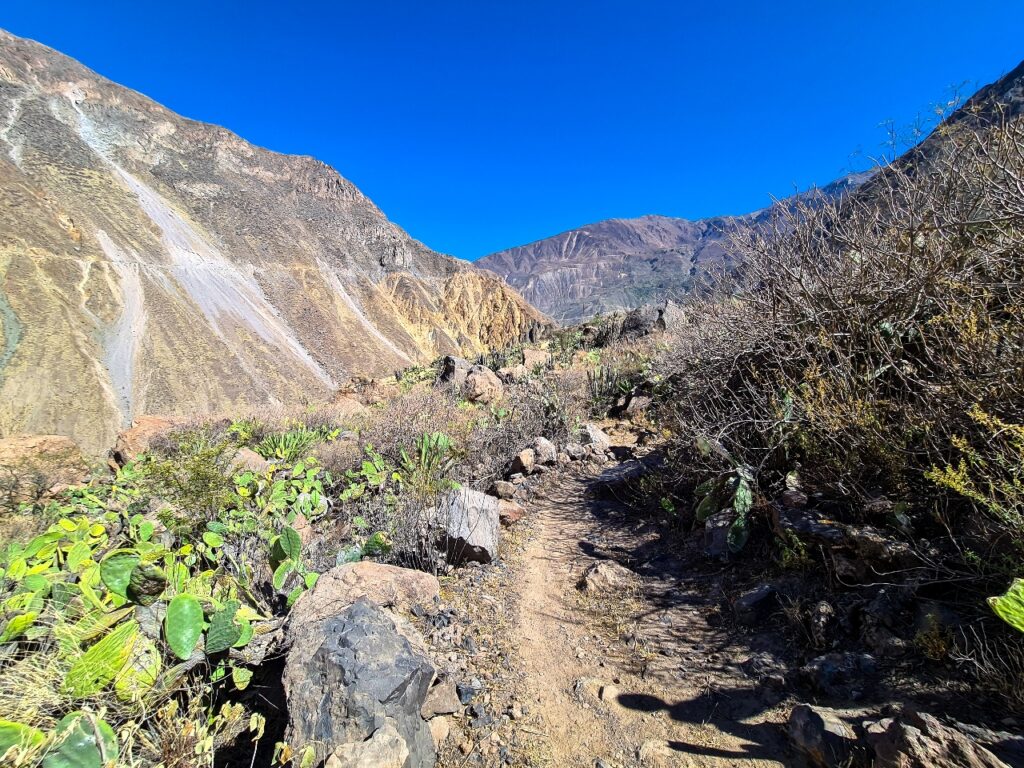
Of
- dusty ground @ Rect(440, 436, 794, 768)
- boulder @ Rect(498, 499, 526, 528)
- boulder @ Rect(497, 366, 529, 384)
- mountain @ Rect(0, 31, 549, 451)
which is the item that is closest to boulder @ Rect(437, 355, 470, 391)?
boulder @ Rect(497, 366, 529, 384)

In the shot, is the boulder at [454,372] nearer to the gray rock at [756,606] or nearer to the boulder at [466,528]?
the boulder at [466,528]

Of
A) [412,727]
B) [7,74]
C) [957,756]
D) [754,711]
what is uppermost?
[7,74]

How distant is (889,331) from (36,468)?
39.7ft

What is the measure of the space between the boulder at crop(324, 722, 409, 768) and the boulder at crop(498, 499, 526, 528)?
7.65 feet

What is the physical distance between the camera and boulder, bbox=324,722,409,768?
1.38m

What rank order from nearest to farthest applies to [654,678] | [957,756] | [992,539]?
[957,756] < [992,539] < [654,678]

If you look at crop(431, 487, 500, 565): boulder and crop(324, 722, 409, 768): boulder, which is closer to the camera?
crop(324, 722, 409, 768): boulder

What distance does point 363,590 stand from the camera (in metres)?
2.44

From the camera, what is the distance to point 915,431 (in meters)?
2.32

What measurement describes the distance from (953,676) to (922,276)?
2404 mm

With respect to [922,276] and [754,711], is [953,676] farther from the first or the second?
[922,276]

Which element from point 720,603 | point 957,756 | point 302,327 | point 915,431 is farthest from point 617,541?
point 302,327

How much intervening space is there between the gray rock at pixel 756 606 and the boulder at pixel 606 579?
701 mm

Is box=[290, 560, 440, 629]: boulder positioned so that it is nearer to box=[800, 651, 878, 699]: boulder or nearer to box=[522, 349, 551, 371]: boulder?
box=[800, 651, 878, 699]: boulder
